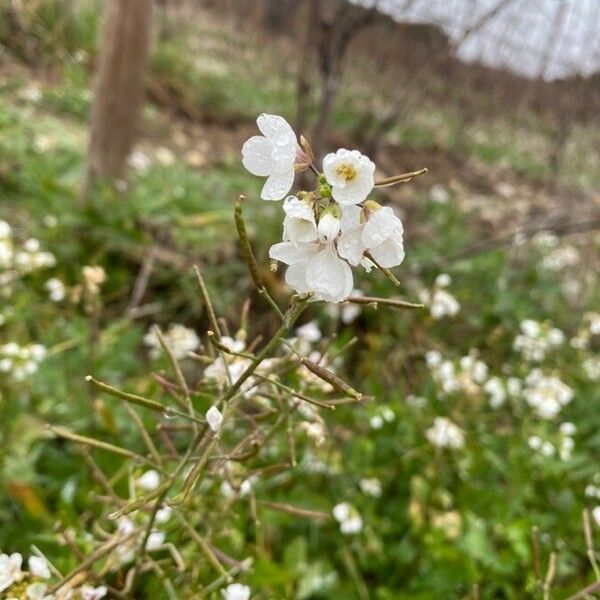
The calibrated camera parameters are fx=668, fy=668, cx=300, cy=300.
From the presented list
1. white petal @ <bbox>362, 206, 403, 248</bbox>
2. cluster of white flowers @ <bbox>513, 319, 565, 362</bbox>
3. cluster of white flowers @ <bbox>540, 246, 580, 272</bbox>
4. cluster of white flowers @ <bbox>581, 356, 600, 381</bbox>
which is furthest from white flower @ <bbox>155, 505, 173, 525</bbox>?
cluster of white flowers @ <bbox>540, 246, 580, 272</bbox>

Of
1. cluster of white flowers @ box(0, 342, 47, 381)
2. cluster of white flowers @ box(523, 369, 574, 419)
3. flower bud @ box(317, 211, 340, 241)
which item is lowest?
cluster of white flowers @ box(523, 369, 574, 419)

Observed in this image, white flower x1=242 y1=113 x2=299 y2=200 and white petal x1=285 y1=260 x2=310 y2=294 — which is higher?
white flower x1=242 y1=113 x2=299 y2=200

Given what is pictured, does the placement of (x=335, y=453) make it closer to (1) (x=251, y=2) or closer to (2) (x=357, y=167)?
(2) (x=357, y=167)

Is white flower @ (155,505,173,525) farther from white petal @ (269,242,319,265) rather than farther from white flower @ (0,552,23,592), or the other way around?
white petal @ (269,242,319,265)

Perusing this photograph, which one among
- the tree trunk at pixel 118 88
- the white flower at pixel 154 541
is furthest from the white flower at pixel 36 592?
the tree trunk at pixel 118 88

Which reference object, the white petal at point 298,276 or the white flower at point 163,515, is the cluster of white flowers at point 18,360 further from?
the white petal at point 298,276

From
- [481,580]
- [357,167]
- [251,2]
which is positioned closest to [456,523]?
[481,580]
